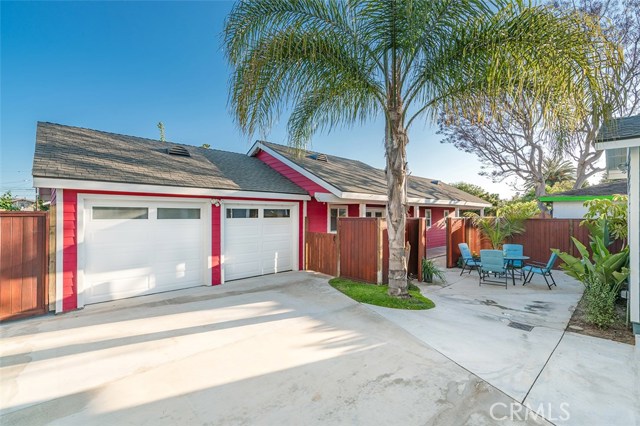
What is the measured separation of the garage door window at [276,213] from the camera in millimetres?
9211

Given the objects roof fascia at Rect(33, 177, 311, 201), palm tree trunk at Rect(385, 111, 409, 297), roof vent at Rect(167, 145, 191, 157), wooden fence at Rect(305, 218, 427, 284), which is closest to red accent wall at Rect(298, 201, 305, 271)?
wooden fence at Rect(305, 218, 427, 284)

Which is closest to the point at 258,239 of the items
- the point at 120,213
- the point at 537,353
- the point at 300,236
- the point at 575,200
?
the point at 300,236

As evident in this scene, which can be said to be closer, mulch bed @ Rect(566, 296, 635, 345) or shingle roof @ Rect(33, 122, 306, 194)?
mulch bed @ Rect(566, 296, 635, 345)

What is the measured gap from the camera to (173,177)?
7.26m

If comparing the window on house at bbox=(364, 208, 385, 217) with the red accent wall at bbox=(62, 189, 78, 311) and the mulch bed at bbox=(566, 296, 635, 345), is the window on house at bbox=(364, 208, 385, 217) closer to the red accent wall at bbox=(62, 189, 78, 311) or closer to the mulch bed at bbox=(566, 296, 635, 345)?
the mulch bed at bbox=(566, 296, 635, 345)

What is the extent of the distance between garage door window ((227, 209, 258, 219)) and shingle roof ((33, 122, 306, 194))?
0.73 metres

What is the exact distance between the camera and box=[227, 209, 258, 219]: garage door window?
327 inches

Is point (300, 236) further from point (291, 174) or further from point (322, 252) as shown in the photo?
point (291, 174)

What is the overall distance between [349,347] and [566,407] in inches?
94.9

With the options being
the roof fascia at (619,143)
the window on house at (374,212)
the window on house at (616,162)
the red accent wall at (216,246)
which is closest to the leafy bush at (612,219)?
the window on house at (616,162)

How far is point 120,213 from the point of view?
6.46m

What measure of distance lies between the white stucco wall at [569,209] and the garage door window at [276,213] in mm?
13652

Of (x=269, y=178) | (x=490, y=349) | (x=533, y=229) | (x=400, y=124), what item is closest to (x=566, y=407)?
(x=490, y=349)

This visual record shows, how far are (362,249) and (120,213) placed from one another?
243 inches
